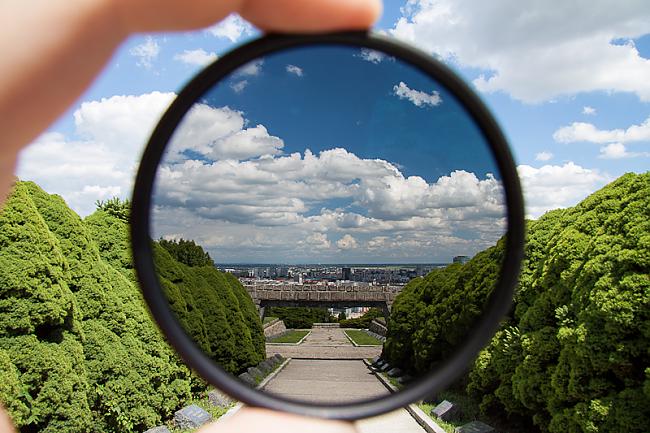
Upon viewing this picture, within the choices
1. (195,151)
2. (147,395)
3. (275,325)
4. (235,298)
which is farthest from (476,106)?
(275,325)

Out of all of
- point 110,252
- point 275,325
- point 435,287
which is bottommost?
point 275,325

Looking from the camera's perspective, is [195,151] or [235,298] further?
[235,298]

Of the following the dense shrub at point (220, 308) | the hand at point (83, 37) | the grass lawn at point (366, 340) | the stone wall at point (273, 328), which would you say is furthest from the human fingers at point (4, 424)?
the grass lawn at point (366, 340)

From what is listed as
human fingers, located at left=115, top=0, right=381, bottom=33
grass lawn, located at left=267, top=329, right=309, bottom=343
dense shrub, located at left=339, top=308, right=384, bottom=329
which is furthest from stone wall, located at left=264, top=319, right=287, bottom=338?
human fingers, located at left=115, top=0, right=381, bottom=33

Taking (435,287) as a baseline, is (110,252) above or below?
above

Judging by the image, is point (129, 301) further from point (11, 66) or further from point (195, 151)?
point (11, 66)
